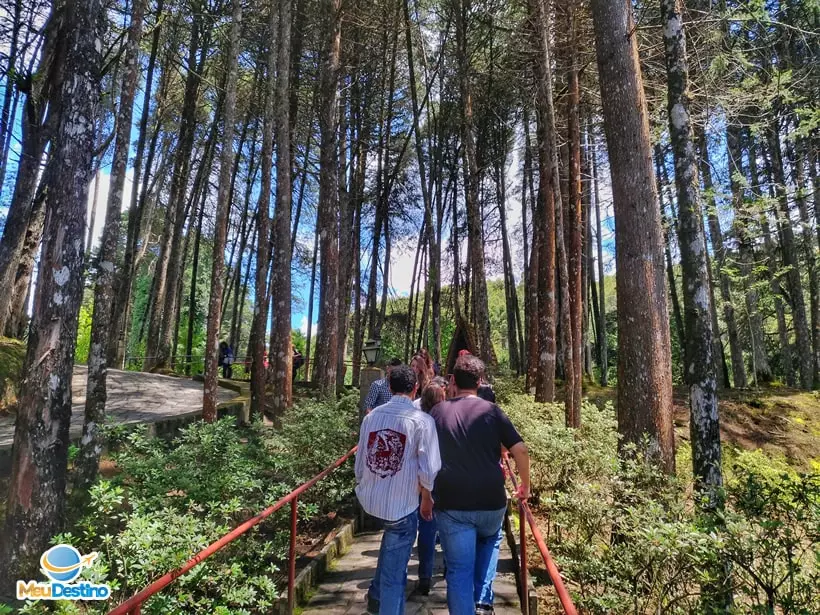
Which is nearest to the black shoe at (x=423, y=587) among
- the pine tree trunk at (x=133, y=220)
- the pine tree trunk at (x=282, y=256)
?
the pine tree trunk at (x=282, y=256)

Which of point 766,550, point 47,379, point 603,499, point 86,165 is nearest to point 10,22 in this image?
point 86,165

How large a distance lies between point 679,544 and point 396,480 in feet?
4.76

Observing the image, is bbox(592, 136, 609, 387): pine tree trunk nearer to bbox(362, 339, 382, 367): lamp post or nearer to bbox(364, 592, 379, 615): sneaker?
bbox(362, 339, 382, 367): lamp post

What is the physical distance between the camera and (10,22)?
859cm

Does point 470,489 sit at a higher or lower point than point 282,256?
lower

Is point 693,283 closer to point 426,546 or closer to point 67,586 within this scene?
point 426,546

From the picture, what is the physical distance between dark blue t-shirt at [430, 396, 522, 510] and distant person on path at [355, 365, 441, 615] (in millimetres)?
80

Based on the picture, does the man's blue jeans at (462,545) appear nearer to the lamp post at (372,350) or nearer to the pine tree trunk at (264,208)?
the lamp post at (372,350)

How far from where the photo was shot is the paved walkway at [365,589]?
3.43 metres

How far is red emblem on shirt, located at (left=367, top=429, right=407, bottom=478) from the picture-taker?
2.81 metres

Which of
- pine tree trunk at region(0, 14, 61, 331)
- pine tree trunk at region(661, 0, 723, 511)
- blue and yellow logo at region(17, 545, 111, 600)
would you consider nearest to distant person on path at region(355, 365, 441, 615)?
blue and yellow logo at region(17, 545, 111, 600)

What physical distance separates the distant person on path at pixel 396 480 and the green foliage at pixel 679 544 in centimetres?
110

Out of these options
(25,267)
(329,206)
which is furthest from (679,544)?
(25,267)

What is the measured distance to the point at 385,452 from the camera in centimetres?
284
